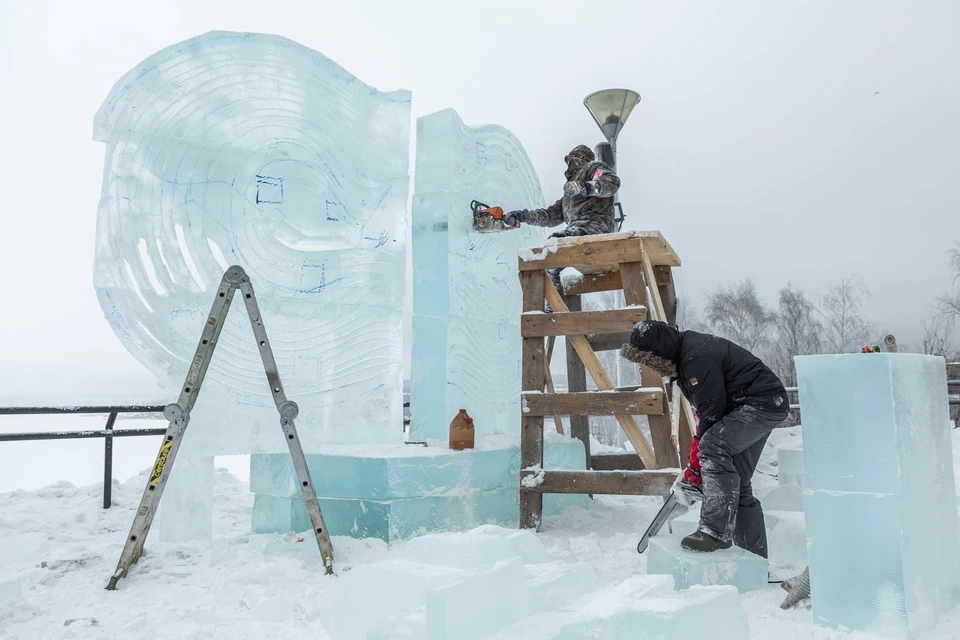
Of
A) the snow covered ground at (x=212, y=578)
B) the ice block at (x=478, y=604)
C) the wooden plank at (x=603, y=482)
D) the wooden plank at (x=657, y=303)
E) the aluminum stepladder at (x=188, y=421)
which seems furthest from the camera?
the wooden plank at (x=657, y=303)

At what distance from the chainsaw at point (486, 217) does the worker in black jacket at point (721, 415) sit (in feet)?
6.91

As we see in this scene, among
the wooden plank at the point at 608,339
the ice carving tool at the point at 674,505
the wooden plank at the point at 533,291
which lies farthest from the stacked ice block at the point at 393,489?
the wooden plank at the point at 608,339

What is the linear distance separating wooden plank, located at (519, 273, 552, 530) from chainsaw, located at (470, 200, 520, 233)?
0.89 metres

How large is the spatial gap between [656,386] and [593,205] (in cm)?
171

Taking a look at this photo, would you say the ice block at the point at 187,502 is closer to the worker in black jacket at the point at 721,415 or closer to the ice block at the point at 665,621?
the worker in black jacket at the point at 721,415

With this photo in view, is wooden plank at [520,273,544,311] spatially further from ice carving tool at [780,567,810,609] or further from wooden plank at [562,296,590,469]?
ice carving tool at [780,567,810,609]

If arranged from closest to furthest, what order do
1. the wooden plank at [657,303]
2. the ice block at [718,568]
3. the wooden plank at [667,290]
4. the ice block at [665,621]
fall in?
the ice block at [665,621]
the ice block at [718,568]
the wooden plank at [657,303]
the wooden plank at [667,290]

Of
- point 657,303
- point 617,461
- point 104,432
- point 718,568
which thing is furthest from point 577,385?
point 104,432

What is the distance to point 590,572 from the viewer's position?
271cm

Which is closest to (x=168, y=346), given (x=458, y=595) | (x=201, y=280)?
(x=201, y=280)

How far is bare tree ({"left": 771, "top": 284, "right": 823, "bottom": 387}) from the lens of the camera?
22.4m

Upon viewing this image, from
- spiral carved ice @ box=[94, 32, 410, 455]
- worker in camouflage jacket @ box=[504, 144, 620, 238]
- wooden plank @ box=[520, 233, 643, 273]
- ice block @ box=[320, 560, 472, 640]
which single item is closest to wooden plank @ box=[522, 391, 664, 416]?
wooden plank @ box=[520, 233, 643, 273]

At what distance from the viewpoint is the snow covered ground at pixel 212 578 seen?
269 cm

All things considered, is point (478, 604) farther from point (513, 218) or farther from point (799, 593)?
point (513, 218)
